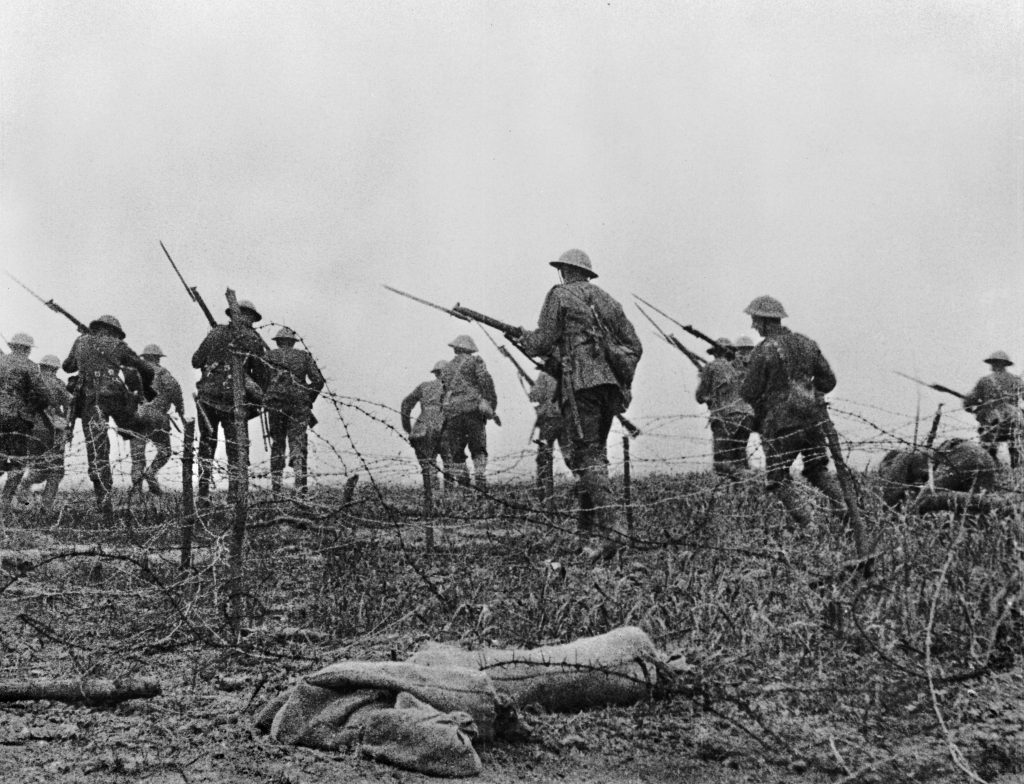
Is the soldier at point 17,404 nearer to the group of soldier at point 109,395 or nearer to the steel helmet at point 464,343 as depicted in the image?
the group of soldier at point 109,395

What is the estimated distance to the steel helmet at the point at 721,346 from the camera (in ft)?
43.6

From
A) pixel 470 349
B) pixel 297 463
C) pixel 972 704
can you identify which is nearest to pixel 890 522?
pixel 972 704

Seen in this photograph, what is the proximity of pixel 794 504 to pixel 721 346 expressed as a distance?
5.34 meters

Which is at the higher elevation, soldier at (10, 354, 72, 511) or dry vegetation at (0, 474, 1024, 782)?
soldier at (10, 354, 72, 511)

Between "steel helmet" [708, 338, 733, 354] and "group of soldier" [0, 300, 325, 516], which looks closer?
"group of soldier" [0, 300, 325, 516]

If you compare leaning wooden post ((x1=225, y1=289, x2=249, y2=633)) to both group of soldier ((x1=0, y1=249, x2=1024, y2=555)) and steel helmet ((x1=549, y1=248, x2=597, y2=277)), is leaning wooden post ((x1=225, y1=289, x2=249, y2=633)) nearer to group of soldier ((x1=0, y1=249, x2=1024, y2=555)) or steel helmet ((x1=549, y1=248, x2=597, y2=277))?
group of soldier ((x1=0, y1=249, x2=1024, y2=555))

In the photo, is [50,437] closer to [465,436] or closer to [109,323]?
[109,323]

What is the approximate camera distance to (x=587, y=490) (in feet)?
25.7

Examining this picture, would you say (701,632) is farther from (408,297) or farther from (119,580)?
(408,297)

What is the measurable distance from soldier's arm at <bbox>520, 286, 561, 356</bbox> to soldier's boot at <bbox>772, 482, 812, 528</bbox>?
6.94 ft

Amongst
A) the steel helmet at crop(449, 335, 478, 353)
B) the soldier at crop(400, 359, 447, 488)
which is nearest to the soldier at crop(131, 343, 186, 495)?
the soldier at crop(400, 359, 447, 488)

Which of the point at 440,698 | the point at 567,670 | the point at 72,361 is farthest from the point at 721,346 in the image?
the point at 440,698

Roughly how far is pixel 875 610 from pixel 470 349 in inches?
384

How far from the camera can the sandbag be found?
12.9 ft
